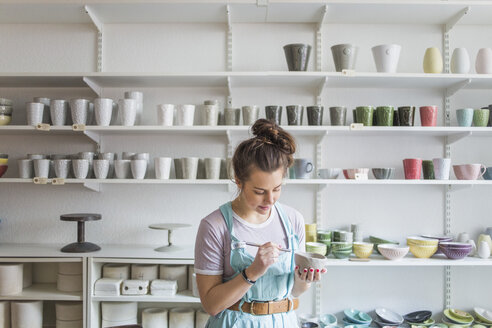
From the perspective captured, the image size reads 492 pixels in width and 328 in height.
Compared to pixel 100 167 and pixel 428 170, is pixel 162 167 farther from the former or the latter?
pixel 428 170

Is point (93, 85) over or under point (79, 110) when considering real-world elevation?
over

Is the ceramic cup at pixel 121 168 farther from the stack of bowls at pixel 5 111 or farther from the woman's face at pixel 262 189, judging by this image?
the woman's face at pixel 262 189

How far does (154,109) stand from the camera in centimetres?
272

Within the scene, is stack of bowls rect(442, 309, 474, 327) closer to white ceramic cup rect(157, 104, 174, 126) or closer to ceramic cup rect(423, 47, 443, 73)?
ceramic cup rect(423, 47, 443, 73)

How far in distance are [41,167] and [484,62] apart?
2.47 m

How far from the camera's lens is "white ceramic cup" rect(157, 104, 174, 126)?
7.91ft

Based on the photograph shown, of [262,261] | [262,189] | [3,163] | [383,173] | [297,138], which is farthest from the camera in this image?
[297,138]

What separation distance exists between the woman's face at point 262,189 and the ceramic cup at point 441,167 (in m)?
1.42

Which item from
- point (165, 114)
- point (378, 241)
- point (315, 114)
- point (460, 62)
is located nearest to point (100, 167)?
point (165, 114)

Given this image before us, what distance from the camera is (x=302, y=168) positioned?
2393 mm

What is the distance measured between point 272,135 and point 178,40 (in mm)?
1663

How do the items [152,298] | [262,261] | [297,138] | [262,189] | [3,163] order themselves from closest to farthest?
[262,261] → [262,189] → [152,298] → [3,163] → [297,138]

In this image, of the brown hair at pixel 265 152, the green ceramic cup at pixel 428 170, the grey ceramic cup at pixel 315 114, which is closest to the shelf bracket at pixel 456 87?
the green ceramic cup at pixel 428 170

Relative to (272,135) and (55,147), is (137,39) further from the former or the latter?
(272,135)
